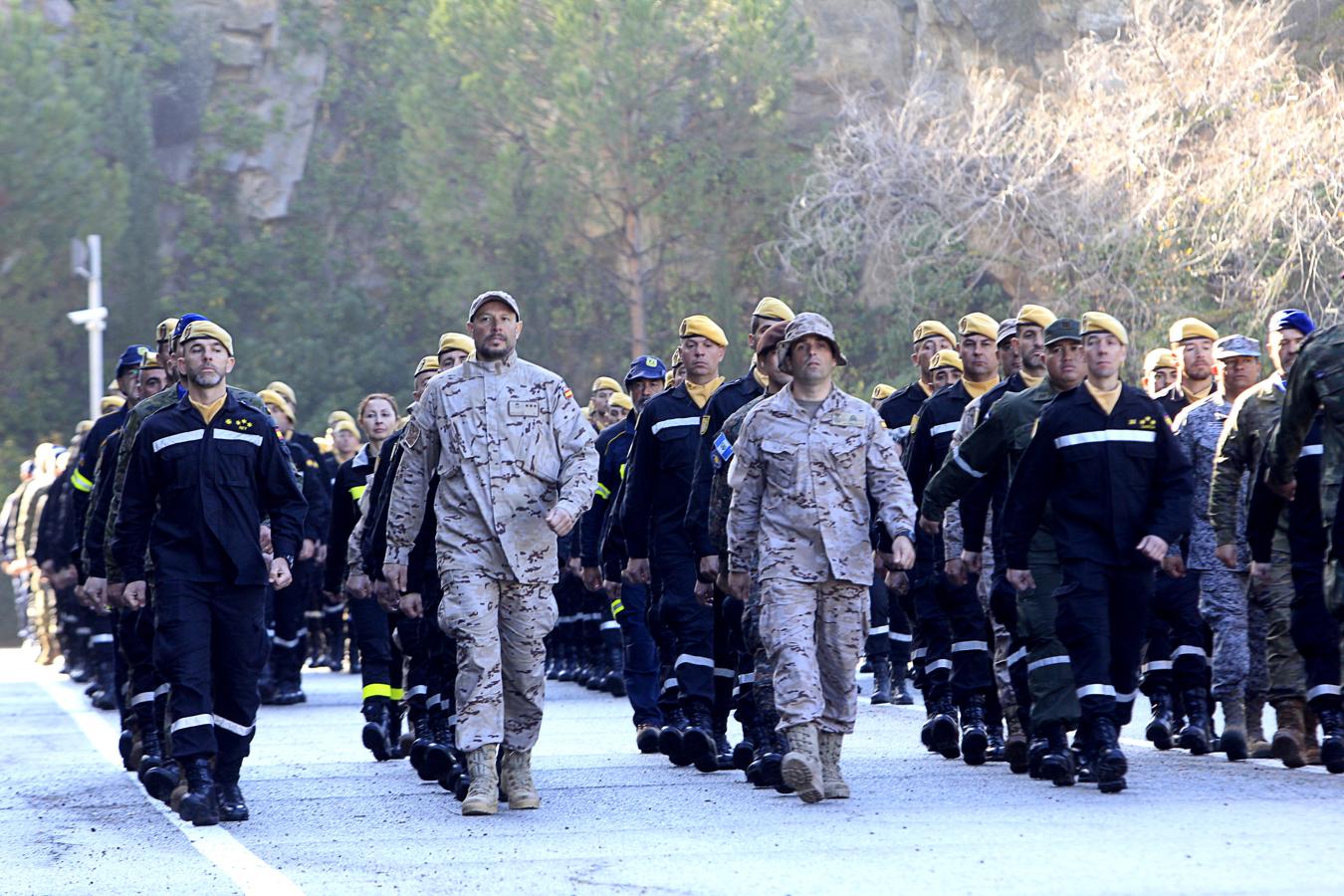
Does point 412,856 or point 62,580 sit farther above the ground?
point 62,580

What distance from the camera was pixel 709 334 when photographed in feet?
38.4

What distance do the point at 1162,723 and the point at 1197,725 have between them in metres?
0.26

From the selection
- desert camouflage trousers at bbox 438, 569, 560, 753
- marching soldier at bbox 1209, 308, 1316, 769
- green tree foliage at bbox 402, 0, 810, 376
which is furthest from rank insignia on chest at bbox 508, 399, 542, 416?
green tree foliage at bbox 402, 0, 810, 376

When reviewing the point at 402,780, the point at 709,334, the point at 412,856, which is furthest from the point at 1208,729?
the point at 412,856

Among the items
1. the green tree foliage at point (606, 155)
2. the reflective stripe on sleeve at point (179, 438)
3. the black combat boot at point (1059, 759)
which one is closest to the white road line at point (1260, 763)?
the black combat boot at point (1059, 759)

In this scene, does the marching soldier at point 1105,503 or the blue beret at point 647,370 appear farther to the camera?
the blue beret at point 647,370

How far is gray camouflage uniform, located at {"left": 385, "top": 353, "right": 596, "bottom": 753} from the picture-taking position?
31.3 ft

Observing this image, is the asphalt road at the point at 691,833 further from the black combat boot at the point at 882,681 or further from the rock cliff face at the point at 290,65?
the rock cliff face at the point at 290,65

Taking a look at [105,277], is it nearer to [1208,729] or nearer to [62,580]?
[62,580]

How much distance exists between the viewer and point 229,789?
32.2ft

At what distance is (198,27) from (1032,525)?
155 feet

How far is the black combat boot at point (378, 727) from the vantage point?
12438mm

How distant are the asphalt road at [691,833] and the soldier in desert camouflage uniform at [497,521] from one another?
425mm

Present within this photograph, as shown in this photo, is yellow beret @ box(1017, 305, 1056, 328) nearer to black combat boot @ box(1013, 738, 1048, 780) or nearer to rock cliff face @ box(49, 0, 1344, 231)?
black combat boot @ box(1013, 738, 1048, 780)
